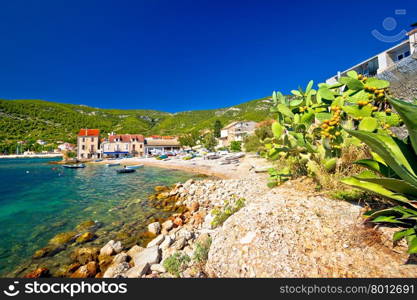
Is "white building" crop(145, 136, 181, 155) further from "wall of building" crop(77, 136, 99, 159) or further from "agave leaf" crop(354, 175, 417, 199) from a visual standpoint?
"agave leaf" crop(354, 175, 417, 199)

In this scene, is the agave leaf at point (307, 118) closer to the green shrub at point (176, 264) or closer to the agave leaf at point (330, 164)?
the agave leaf at point (330, 164)

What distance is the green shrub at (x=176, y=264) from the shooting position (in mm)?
3242

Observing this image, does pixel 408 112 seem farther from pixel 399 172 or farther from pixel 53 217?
pixel 53 217

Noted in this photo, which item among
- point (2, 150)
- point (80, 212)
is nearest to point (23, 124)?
point (2, 150)

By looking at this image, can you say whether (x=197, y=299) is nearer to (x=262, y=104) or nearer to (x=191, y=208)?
(x=191, y=208)

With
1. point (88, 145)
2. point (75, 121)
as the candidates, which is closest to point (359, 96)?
point (88, 145)

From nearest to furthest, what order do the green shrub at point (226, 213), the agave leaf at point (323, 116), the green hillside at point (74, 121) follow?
the agave leaf at point (323, 116) < the green shrub at point (226, 213) < the green hillside at point (74, 121)

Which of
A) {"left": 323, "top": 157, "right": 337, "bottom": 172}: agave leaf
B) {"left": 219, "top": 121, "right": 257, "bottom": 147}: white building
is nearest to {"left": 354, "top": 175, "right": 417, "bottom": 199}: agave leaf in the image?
{"left": 323, "top": 157, "right": 337, "bottom": 172}: agave leaf

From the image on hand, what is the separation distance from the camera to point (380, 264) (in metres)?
1.63

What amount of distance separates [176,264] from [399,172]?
11.9 ft

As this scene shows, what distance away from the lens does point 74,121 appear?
96750 mm

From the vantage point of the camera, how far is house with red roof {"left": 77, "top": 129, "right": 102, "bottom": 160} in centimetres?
5416

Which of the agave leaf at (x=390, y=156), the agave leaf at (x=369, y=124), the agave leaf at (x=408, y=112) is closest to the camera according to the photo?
the agave leaf at (x=408, y=112)

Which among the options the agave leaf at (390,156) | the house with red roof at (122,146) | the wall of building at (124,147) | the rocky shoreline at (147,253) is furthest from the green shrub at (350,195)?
the wall of building at (124,147)
